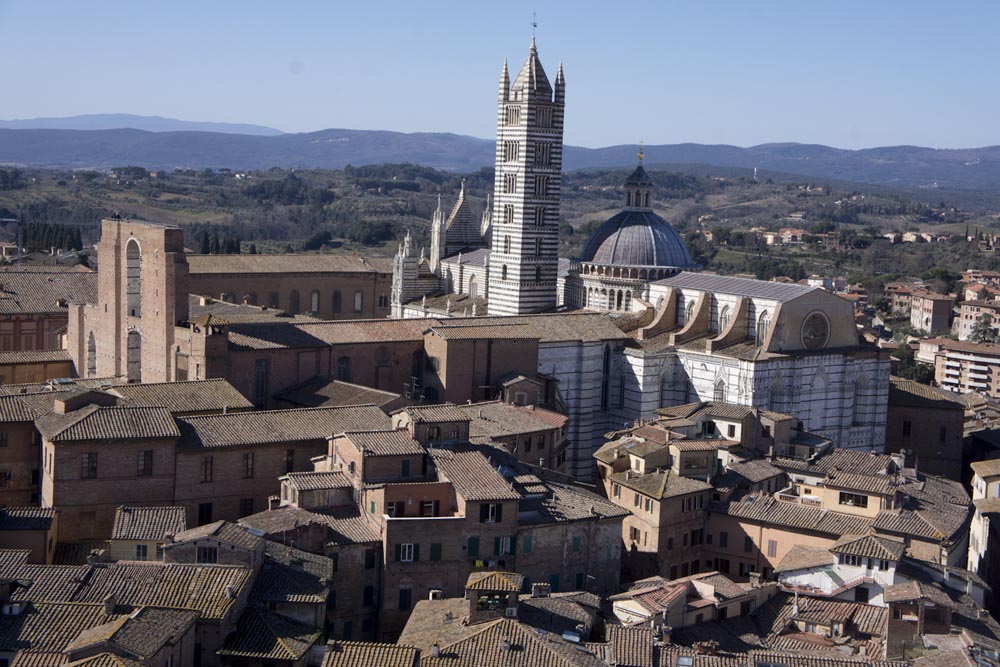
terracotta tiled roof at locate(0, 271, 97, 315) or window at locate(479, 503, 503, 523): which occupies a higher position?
terracotta tiled roof at locate(0, 271, 97, 315)

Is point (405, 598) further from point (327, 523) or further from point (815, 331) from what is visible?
point (815, 331)

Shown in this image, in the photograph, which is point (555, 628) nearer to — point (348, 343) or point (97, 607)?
point (97, 607)

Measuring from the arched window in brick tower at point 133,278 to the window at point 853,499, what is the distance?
77.5 feet

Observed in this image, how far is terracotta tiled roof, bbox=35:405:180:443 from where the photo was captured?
32094 millimetres

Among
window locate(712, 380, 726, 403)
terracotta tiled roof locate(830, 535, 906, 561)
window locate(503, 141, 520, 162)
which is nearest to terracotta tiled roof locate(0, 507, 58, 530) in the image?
terracotta tiled roof locate(830, 535, 906, 561)

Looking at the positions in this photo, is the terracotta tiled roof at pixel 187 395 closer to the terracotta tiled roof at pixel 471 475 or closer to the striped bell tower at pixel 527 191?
the terracotta tiled roof at pixel 471 475

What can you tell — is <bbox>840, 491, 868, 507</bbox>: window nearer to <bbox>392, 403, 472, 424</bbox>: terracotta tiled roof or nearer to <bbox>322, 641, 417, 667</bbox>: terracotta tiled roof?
<bbox>392, 403, 472, 424</bbox>: terracotta tiled roof

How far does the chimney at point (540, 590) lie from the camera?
1199 inches

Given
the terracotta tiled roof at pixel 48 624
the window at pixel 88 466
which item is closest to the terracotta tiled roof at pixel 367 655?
the terracotta tiled roof at pixel 48 624

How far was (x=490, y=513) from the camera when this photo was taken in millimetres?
31859

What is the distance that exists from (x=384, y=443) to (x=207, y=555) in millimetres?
6304

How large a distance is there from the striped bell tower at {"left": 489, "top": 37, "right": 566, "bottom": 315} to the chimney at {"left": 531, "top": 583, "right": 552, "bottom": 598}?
24.6 m

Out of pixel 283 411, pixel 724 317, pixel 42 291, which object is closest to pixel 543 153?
pixel 724 317

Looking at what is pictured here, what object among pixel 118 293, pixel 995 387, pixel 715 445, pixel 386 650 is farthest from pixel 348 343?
pixel 995 387
